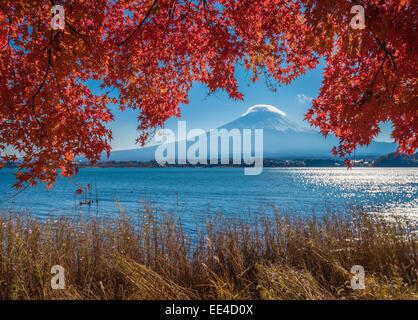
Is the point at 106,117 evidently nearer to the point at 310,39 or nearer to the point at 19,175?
the point at 19,175

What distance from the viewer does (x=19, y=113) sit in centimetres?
405

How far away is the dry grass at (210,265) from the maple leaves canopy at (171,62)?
1.39 m

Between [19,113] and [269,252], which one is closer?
[19,113]

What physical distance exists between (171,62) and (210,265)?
4.22 m

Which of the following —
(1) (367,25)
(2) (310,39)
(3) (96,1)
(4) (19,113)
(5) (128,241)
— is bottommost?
(5) (128,241)

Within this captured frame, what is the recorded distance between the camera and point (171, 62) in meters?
6.06

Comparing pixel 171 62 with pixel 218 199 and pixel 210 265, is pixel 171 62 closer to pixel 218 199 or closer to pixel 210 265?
pixel 210 265

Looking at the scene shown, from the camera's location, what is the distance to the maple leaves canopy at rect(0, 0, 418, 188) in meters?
3.76

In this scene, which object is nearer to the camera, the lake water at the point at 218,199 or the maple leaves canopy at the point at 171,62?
the maple leaves canopy at the point at 171,62

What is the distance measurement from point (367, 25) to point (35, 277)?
5.70 metres

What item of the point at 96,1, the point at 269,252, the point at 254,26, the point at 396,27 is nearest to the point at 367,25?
the point at 396,27

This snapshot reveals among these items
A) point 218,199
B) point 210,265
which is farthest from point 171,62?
point 218,199

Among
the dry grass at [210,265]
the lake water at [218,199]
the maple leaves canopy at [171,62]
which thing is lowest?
the lake water at [218,199]

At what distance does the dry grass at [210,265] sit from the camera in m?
3.62
